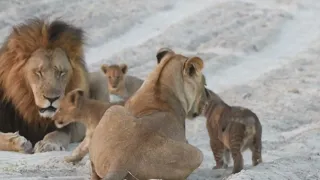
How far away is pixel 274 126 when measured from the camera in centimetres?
871

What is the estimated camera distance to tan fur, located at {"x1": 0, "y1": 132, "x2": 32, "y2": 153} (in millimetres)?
6707

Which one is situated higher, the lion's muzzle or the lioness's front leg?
the lion's muzzle

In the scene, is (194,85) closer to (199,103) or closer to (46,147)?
(199,103)

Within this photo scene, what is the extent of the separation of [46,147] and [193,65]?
1.96m

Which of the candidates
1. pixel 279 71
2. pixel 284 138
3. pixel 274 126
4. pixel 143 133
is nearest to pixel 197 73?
pixel 143 133

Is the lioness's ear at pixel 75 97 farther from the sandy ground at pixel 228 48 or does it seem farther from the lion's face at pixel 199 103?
the lion's face at pixel 199 103

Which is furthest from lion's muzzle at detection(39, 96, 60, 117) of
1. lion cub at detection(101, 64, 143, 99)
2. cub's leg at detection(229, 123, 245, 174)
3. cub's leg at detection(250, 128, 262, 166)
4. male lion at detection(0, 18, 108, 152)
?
lion cub at detection(101, 64, 143, 99)

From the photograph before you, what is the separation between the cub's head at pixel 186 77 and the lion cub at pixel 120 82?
13.3 feet

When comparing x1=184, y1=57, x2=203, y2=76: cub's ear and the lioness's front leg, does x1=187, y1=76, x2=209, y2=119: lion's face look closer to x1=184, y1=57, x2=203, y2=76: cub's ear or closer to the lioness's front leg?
x1=184, y1=57, x2=203, y2=76: cub's ear

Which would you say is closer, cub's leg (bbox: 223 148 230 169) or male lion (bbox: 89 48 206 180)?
male lion (bbox: 89 48 206 180)

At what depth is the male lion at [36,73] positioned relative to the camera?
22.3 ft

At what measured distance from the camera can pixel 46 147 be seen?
6.71 m

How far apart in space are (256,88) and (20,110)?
4.53m

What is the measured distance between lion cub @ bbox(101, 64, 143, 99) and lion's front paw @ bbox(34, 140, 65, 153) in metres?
2.88
